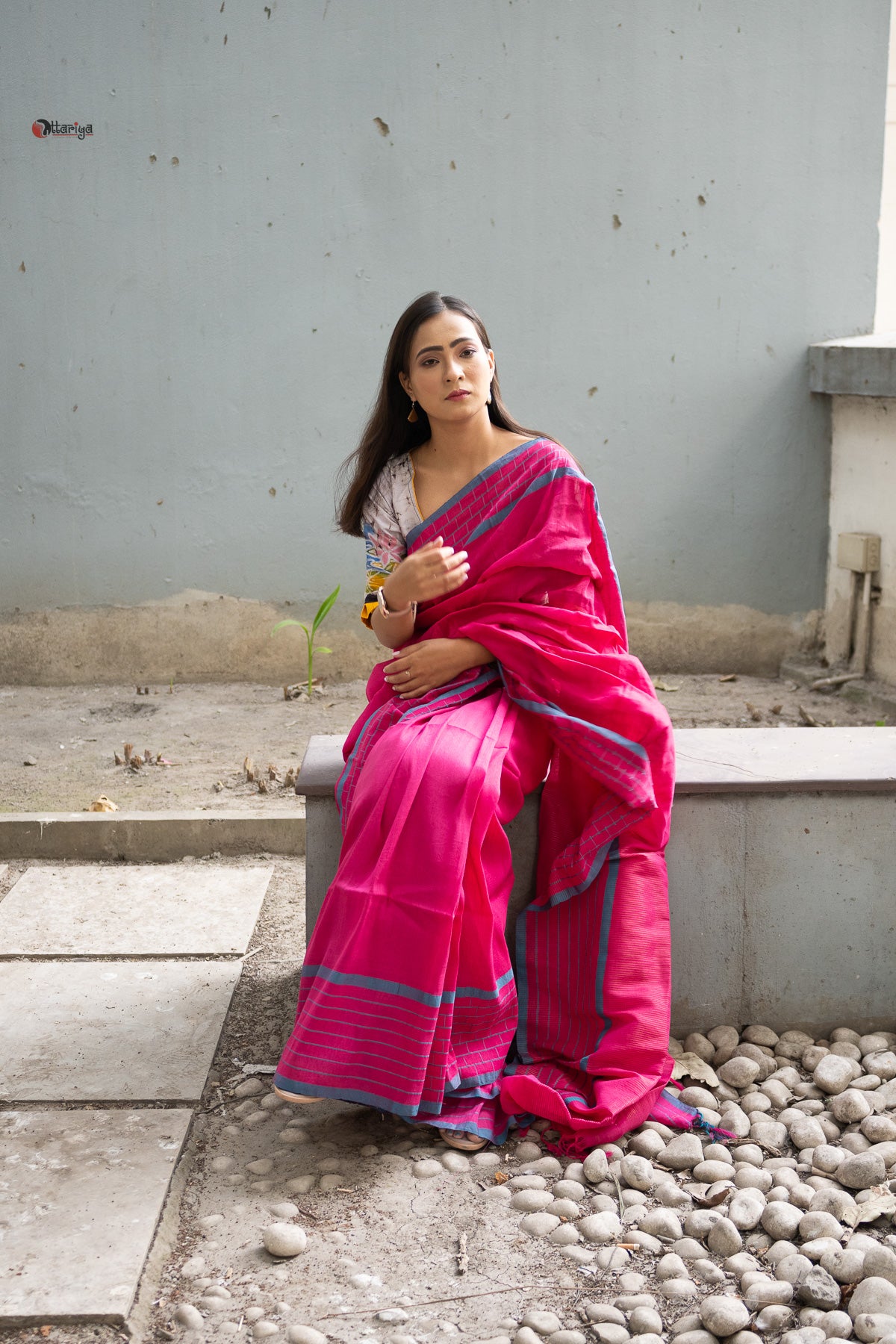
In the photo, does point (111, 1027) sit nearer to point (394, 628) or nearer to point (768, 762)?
point (394, 628)

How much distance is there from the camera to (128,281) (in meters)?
5.86

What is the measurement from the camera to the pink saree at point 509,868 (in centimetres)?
243

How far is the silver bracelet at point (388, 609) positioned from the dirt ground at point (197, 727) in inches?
61.5

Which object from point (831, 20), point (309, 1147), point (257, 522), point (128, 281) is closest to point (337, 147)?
point (128, 281)

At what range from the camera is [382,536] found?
3.00 meters

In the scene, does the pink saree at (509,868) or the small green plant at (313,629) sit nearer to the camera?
the pink saree at (509,868)

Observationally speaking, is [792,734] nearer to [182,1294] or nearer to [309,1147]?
[309,1147]

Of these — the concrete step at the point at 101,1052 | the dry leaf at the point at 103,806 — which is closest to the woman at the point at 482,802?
the concrete step at the point at 101,1052

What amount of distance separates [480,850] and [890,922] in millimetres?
1038

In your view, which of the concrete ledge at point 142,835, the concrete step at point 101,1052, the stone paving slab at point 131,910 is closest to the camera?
the concrete step at point 101,1052

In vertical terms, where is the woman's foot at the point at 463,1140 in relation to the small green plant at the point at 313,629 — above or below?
below

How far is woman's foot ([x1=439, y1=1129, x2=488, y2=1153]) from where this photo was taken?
247 centimetres

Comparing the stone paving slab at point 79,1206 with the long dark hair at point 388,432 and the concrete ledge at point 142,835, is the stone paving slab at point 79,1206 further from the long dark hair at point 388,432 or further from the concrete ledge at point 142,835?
the concrete ledge at point 142,835

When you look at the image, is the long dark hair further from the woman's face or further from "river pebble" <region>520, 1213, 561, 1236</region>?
"river pebble" <region>520, 1213, 561, 1236</region>
